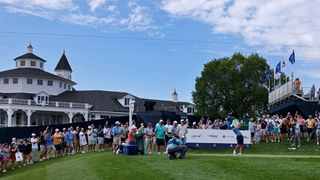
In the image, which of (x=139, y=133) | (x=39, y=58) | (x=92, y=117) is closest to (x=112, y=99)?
(x=92, y=117)

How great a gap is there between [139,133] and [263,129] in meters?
12.0


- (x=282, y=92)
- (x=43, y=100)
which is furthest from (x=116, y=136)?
(x=43, y=100)

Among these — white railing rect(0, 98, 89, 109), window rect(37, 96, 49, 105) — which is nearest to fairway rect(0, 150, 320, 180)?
white railing rect(0, 98, 89, 109)

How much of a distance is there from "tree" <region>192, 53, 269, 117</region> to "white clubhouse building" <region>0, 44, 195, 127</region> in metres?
7.51

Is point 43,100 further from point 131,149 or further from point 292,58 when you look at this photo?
Answer: point 131,149

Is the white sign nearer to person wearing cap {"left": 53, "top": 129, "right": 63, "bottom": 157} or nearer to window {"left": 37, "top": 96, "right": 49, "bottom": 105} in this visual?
person wearing cap {"left": 53, "top": 129, "right": 63, "bottom": 157}

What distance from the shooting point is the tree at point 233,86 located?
7556cm

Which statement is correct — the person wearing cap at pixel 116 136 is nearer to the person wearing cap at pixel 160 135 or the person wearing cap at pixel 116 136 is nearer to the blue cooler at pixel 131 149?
the person wearing cap at pixel 160 135

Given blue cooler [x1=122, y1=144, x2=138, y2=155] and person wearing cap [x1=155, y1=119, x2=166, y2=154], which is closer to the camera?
blue cooler [x1=122, y1=144, x2=138, y2=155]

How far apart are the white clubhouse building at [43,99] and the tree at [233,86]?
7509 millimetres

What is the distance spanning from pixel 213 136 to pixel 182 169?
1291 cm

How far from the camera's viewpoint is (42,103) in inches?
2945

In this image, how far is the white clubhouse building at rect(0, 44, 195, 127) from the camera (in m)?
73.8

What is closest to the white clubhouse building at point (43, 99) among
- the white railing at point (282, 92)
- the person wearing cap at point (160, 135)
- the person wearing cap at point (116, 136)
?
the white railing at point (282, 92)
